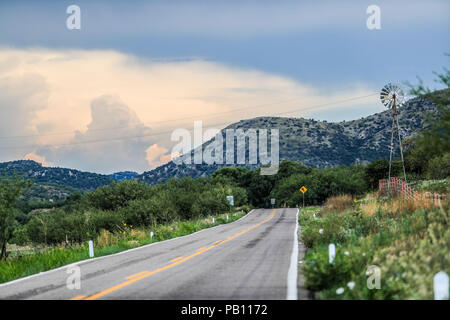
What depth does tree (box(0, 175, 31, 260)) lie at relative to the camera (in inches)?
638

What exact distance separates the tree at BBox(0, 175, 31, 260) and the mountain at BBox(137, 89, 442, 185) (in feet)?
374

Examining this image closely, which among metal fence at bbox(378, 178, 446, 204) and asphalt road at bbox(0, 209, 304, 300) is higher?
metal fence at bbox(378, 178, 446, 204)

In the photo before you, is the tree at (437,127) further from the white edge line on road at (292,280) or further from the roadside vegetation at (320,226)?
the white edge line on road at (292,280)

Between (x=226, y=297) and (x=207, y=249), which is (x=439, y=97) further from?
(x=207, y=249)

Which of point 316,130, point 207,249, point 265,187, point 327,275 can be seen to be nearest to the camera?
point 327,275

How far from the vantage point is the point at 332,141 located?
16025 cm

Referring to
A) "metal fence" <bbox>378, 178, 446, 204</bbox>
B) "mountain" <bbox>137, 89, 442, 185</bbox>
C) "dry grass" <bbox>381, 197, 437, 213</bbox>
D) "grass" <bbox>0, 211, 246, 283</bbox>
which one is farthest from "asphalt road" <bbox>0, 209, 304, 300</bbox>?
"mountain" <bbox>137, 89, 442, 185</bbox>

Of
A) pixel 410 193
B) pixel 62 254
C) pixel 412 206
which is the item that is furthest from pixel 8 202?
pixel 410 193

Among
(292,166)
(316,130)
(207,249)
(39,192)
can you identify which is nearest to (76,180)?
(39,192)

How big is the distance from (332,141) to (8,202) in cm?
15207

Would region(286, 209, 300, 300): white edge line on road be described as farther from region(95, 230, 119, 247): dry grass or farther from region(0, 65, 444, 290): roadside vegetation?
region(95, 230, 119, 247): dry grass

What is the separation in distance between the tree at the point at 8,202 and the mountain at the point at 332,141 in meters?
114
